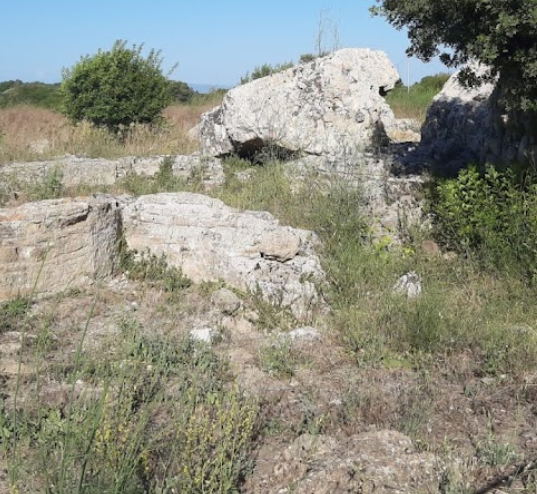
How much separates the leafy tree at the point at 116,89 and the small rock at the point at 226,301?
797cm

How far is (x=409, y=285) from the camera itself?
18.7 feet

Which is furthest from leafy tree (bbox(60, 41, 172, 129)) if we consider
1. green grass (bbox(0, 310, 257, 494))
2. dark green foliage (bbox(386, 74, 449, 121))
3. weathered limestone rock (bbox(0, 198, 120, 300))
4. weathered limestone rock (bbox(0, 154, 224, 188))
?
green grass (bbox(0, 310, 257, 494))

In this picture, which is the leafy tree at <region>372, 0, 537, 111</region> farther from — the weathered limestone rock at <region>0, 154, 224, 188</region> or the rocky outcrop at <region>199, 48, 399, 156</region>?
the weathered limestone rock at <region>0, 154, 224, 188</region>

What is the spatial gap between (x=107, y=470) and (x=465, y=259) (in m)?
4.40

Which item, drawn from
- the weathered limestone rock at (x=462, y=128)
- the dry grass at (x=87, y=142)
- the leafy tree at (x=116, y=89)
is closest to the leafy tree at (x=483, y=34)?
the weathered limestone rock at (x=462, y=128)

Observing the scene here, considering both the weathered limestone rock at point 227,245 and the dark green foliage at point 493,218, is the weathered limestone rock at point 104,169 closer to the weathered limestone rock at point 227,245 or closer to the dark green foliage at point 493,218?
the weathered limestone rock at point 227,245

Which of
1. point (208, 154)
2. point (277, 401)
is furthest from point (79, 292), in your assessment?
point (208, 154)

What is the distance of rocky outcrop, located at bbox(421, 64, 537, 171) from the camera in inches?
281

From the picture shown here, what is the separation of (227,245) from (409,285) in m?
1.69

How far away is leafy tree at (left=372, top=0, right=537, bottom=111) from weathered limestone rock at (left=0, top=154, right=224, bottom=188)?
3.59 metres

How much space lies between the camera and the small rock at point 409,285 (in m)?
5.50

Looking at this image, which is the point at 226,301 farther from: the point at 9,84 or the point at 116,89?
the point at 9,84

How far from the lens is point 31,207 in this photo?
222 inches

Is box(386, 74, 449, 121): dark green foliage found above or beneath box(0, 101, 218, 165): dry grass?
above
